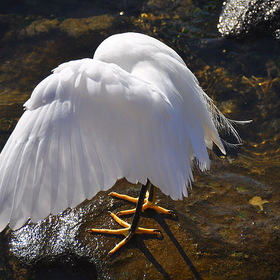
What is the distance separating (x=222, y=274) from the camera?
8.50 ft

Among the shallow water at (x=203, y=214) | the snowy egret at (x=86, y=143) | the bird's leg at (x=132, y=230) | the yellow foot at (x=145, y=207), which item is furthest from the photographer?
the yellow foot at (x=145, y=207)

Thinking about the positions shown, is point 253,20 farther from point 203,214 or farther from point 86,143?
point 86,143

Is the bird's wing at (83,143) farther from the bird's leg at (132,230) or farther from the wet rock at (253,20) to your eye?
the wet rock at (253,20)

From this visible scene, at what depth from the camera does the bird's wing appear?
208cm

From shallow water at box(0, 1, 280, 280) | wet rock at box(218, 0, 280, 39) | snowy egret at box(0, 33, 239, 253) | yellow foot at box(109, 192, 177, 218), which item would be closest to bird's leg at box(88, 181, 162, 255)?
shallow water at box(0, 1, 280, 280)

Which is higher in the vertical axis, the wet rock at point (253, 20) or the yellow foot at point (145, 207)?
the wet rock at point (253, 20)

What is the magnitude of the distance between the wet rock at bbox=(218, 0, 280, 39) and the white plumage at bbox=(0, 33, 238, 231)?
3163 millimetres

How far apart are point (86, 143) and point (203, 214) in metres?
1.19

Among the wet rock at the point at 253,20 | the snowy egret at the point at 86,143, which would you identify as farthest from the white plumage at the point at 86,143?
the wet rock at the point at 253,20

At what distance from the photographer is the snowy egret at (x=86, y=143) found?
208cm

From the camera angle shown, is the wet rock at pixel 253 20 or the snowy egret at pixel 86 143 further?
the wet rock at pixel 253 20

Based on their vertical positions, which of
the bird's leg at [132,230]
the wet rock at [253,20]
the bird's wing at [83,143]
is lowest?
the bird's leg at [132,230]

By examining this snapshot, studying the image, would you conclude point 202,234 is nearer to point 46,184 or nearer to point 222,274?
point 222,274

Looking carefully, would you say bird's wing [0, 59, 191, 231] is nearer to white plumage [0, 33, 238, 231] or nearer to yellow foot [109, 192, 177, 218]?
white plumage [0, 33, 238, 231]
